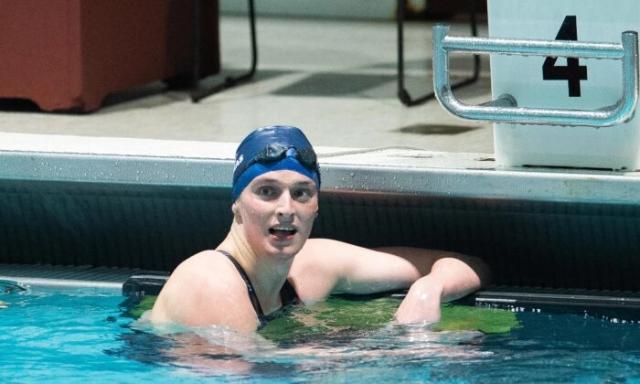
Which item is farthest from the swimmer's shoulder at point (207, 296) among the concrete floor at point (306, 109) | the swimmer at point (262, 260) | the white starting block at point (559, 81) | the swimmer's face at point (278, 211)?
the concrete floor at point (306, 109)

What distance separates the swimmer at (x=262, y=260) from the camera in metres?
3.86

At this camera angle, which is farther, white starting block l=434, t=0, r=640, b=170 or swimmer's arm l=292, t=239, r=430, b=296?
swimmer's arm l=292, t=239, r=430, b=296

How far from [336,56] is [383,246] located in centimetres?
368

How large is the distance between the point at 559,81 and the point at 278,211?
885 millimetres

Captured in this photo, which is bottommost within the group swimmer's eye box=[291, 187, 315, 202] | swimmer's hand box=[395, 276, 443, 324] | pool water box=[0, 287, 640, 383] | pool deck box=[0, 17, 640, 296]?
pool water box=[0, 287, 640, 383]

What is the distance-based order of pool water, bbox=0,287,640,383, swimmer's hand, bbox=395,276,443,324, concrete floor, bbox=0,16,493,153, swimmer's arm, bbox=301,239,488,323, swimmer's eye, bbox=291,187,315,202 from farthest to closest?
concrete floor, bbox=0,16,493,153 < swimmer's arm, bbox=301,239,488,323 < swimmer's hand, bbox=395,276,443,324 < swimmer's eye, bbox=291,187,315,202 < pool water, bbox=0,287,640,383

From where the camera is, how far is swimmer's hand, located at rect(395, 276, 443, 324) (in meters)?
4.09

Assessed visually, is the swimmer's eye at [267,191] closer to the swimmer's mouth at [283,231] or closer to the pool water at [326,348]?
the swimmer's mouth at [283,231]

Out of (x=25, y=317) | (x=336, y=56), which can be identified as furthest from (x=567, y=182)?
(x=336, y=56)

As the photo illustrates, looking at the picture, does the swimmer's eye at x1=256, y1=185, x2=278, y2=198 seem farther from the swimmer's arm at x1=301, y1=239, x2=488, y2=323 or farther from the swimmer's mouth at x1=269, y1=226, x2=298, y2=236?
the swimmer's arm at x1=301, y1=239, x2=488, y2=323

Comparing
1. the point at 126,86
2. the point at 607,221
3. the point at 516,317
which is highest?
the point at 126,86

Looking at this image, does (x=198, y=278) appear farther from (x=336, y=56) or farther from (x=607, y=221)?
(x=336, y=56)

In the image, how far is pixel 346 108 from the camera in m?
6.01

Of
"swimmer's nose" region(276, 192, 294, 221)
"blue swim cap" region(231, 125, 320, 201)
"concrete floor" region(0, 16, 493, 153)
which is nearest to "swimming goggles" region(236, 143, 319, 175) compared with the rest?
"blue swim cap" region(231, 125, 320, 201)
